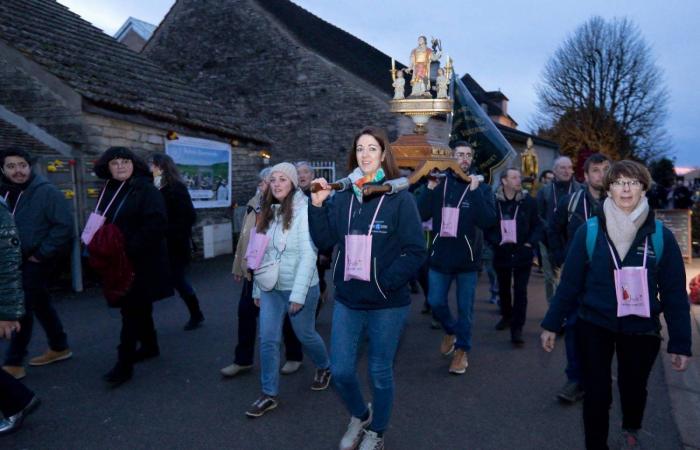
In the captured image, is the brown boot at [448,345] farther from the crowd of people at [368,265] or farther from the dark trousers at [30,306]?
the dark trousers at [30,306]

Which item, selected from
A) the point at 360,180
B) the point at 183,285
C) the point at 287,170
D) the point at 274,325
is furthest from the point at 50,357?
the point at 360,180

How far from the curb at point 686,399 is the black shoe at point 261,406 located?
285cm

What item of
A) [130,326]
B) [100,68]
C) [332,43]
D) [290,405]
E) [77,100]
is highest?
[332,43]

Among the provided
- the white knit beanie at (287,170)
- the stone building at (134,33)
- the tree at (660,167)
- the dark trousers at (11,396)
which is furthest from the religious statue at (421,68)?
the tree at (660,167)

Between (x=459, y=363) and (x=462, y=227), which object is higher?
(x=462, y=227)

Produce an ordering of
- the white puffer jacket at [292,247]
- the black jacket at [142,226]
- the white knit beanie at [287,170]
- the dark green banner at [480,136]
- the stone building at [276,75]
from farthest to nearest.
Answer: the stone building at [276,75] → the dark green banner at [480,136] → the black jacket at [142,226] → the white knit beanie at [287,170] → the white puffer jacket at [292,247]

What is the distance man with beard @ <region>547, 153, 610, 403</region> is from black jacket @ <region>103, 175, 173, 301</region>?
11.3ft

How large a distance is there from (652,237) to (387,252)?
1449 millimetres

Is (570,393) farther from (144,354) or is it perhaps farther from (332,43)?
(332,43)

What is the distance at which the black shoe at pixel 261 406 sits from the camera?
4262mm

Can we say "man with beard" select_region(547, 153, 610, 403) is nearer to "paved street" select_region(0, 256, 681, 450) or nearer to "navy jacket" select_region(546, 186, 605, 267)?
"navy jacket" select_region(546, 186, 605, 267)

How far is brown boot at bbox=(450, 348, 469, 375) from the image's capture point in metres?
5.23

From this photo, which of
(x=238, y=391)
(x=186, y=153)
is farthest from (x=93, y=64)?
(x=238, y=391)

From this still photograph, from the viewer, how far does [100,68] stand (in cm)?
1202
